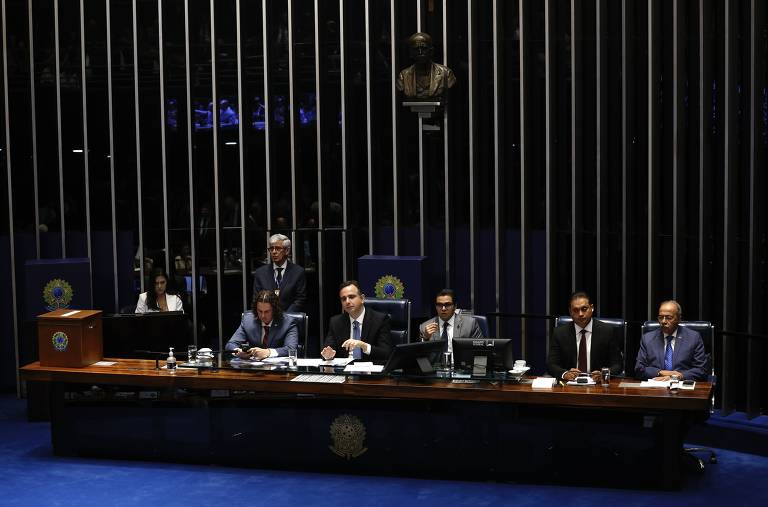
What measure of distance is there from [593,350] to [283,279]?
2658 millimetres

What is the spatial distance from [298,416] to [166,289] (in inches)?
105

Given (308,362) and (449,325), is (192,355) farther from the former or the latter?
(449,325)

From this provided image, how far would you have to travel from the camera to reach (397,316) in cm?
802

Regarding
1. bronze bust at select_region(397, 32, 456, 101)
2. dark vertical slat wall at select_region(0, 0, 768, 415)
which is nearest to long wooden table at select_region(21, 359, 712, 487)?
dark vertical slat wall at select_region(0, 0, 768, 415)

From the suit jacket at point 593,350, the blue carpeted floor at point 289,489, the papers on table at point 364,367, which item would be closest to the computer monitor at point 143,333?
the blue carpeted floor at point 289,489

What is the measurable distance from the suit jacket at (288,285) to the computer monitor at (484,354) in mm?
2179

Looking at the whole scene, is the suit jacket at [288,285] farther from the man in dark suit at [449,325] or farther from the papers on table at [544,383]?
the papers on table at [544,383]

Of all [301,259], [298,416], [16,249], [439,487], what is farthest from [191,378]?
[16,249]

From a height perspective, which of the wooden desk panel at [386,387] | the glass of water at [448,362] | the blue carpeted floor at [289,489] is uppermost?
the glass of water at [448,362]

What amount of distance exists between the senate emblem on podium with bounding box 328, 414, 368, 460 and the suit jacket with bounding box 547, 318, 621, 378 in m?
1.30

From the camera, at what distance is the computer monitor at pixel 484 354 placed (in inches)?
272

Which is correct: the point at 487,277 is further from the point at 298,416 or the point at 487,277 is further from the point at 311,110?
the point at 298,416

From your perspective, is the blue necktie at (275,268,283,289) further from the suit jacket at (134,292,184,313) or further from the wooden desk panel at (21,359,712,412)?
the wooden desk panel at (21,359,712,412)

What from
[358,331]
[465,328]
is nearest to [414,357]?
[465,328]
